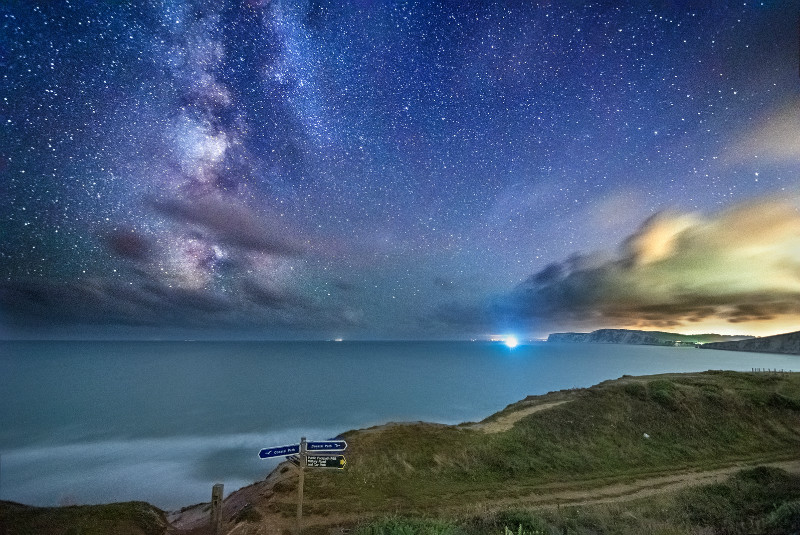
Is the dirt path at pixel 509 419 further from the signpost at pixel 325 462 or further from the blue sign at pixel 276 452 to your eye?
the blue sign at pixel 276 452

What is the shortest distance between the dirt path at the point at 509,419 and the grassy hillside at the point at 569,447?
798mm

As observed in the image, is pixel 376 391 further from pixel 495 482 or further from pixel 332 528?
pixel 332 528

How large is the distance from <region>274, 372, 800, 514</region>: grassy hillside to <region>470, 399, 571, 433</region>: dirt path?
2.62ft

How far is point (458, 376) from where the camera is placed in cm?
12988

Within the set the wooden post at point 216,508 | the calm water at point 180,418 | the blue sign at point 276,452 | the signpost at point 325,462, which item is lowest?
the calm water at point 180,418

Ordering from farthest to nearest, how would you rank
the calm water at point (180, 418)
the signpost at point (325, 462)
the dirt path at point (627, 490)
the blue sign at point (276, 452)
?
1. the calm water at point (180, 418)
2. the dirt path at point (627, 490)
3. the signpost at point (325, 462)
4. the blue sign at point (276, 452)

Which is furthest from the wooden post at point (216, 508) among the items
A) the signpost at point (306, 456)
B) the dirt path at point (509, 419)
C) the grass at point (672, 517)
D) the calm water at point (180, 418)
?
the dirt path at point (509, 419)

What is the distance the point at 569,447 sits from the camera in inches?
1135

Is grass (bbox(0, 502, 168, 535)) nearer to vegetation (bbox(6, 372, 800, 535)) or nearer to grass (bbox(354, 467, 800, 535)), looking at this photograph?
vegetation (bbox(6, 372, 800, 535))

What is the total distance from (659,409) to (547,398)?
1050 centimetres

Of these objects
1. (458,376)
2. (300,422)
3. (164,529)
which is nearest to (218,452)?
(300,422)

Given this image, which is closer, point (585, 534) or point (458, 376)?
point (585, 534)

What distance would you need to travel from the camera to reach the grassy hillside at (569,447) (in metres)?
22.4

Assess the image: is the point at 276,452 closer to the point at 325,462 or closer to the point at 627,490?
the point at 325,462
